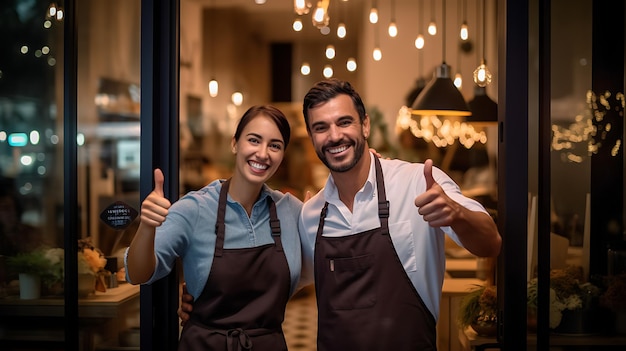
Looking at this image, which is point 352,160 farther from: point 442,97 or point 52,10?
point 442,97

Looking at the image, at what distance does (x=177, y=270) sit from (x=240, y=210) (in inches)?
17.0

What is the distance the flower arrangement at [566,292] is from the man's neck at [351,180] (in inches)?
28.0

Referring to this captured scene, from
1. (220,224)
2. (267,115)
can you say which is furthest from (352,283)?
(267,115)

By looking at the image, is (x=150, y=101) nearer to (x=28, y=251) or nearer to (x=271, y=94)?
(x=28, y=251)

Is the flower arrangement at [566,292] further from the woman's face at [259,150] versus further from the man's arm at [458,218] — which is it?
the woman's face at [259,150]

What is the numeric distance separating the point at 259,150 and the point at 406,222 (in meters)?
0.58

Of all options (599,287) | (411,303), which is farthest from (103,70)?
(599,287)

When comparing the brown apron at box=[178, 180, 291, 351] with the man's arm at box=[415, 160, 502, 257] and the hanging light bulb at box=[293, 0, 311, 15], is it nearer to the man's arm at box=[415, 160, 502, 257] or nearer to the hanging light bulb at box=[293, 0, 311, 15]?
the man's arm at box=[415, 160, 502, 257]

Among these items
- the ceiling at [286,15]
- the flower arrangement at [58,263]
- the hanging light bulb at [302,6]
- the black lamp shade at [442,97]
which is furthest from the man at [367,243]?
the ceiling at [286,15]

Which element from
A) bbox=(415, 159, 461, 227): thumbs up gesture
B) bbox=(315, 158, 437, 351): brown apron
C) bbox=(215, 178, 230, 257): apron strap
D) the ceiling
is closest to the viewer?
bbox=(415, 159, 461, 227): thumbs up gesture

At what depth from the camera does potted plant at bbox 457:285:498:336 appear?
9.79 ft

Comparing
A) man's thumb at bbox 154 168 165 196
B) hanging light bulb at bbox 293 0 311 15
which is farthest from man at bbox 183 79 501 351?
hanging light bulb at bbox 293 0 311 15

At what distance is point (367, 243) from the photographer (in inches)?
92.6

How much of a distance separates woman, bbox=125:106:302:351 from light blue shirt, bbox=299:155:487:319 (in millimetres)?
198
